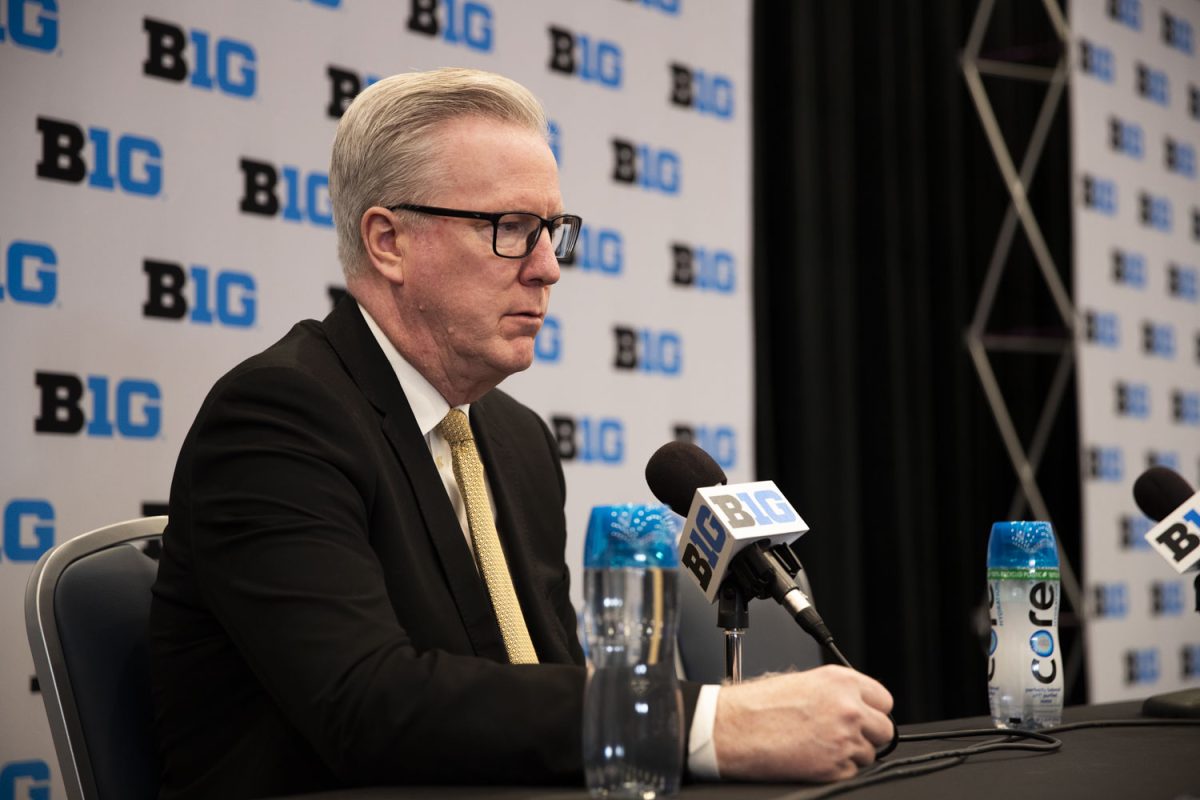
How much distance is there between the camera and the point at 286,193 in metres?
2.74

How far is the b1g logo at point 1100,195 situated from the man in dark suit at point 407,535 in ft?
11.7

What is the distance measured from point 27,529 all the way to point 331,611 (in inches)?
49.4

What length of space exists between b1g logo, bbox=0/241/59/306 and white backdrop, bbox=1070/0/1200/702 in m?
3.63

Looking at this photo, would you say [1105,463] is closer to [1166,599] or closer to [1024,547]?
[1166,599]

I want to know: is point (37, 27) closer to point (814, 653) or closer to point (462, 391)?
point (462, 391)

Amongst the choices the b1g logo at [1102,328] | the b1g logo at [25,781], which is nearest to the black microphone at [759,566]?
the b1g logo at [25,781]

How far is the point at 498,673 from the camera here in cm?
127

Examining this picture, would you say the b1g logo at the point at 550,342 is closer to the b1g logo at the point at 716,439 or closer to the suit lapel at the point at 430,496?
the b1g logo at the point at 716,439

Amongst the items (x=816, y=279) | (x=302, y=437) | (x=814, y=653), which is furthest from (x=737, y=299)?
(x=302, y=437)

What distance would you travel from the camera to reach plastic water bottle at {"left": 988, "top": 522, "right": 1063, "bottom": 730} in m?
1.69

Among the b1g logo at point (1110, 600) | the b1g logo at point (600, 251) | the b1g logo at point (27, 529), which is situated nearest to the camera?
the b1g logo at point (27, 529)

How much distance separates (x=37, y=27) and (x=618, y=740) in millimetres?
1913

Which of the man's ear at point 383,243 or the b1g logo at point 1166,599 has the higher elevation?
the man's ear at point 383,243

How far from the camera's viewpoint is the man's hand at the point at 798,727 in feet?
3.96
